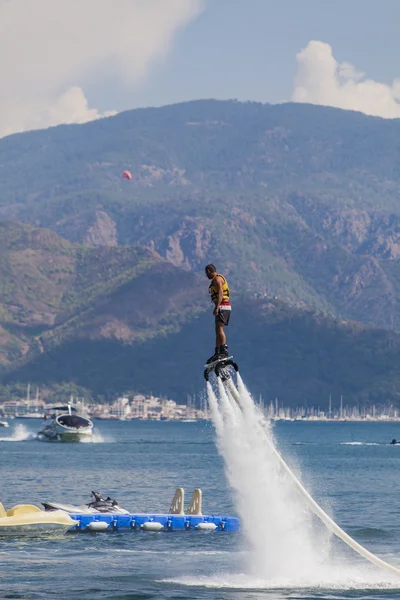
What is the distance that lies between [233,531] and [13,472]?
68585 millimetres

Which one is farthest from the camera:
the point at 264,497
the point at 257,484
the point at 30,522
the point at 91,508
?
the point at 91,508

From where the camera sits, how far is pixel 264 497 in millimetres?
48781

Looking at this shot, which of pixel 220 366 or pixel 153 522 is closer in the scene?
pixel 220 366

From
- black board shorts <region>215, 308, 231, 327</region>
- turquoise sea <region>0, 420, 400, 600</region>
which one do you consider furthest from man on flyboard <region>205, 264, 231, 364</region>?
turquoise sea <region>0, 420, 400, 600</region>

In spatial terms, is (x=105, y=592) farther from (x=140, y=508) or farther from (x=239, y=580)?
(x=140, y=508)

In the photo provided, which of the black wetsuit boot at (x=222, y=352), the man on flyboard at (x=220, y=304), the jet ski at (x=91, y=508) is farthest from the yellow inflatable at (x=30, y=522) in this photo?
the man on flyboard at (x=220, y=304)

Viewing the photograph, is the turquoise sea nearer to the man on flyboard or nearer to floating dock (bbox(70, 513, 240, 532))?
floating dock (bbox(70, 513, 240, 532))

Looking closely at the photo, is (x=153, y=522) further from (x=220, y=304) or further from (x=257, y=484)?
(x=220, y=304)

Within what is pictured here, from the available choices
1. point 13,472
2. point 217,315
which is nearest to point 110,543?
point 217,315

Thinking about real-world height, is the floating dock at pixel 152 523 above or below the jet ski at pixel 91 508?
below

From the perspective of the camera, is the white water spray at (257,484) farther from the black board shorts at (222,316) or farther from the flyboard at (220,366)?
the black board shorts at (222,316)

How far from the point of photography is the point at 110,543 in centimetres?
7450

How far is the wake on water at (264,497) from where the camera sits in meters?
47.3

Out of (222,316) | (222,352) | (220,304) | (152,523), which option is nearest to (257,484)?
(222,352)
